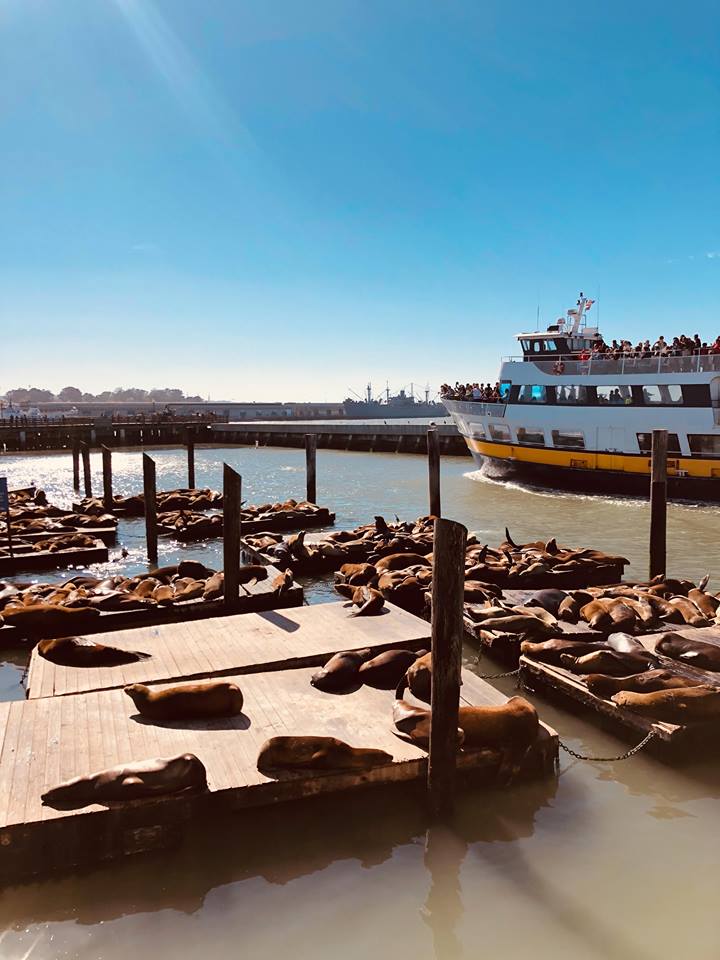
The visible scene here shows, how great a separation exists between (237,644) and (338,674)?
1.54 m

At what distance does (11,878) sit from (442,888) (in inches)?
99.2

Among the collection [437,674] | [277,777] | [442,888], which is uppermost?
[437,674]

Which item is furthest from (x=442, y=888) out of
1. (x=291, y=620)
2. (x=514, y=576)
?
(x=514, y=576)

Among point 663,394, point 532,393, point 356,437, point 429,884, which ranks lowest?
point 429,884

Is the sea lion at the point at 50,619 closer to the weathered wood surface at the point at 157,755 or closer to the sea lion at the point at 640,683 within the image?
the weathered wood surface at the point at 157,755

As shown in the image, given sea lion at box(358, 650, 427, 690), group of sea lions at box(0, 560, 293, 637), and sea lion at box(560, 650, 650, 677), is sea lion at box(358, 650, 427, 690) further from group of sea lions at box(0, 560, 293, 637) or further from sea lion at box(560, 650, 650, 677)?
group of sea lions at box(0, 560, 293, 637)

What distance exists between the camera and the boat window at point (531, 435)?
27422 mm

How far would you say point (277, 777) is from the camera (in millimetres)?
4715

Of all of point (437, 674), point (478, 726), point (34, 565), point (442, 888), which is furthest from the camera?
point (34, 565)

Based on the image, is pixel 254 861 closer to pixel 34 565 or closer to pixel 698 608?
pixel 698 608

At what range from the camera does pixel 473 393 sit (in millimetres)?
31609

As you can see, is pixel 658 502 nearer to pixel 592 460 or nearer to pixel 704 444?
pixel 704 444

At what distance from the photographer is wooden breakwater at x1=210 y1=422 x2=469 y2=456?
52062 mm

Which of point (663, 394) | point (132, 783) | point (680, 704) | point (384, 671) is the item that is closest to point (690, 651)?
point (680, 704)
